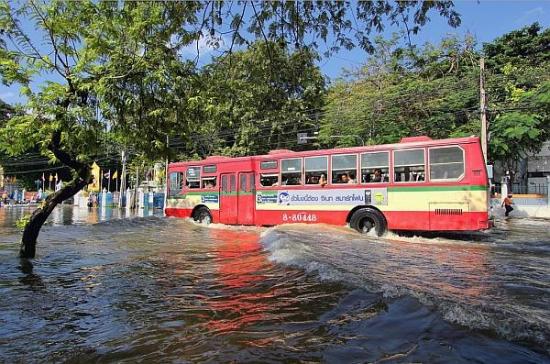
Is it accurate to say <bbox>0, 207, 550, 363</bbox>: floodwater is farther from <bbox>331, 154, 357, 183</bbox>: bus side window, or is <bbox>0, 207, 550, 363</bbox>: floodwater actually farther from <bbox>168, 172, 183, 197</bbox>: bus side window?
<bbox>168, 172, 183, 197</bbox>: bus side window

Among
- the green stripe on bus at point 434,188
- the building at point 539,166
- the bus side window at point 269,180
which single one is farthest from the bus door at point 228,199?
the building at point 539,166

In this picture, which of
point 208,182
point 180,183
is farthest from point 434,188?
point 180,183

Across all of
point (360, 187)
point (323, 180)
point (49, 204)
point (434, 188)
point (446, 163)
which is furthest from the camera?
point (323, 180)

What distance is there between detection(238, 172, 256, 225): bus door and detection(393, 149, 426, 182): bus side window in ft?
17.2

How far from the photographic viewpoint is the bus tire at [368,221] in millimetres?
13750

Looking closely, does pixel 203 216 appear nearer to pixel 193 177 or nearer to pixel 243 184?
pixel 193 177

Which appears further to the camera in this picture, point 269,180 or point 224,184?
point 224,184

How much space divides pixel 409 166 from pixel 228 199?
22.7ft

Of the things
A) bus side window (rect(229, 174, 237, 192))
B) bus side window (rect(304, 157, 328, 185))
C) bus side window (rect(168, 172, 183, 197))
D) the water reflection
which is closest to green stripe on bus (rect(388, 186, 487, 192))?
bus side window (rect(304, 157, 328, 185))

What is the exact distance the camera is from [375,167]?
45.8 feet

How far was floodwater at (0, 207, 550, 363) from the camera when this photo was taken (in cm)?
388

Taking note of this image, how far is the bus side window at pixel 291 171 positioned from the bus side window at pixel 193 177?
4243mm

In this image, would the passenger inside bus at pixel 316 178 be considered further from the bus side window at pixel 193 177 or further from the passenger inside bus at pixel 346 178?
the bus side window at pixel 193 177

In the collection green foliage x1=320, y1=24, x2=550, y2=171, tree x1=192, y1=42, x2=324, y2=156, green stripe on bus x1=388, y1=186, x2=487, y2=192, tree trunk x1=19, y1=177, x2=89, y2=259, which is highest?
green foliage x1=320, y1=24, x2=550, y2=171
